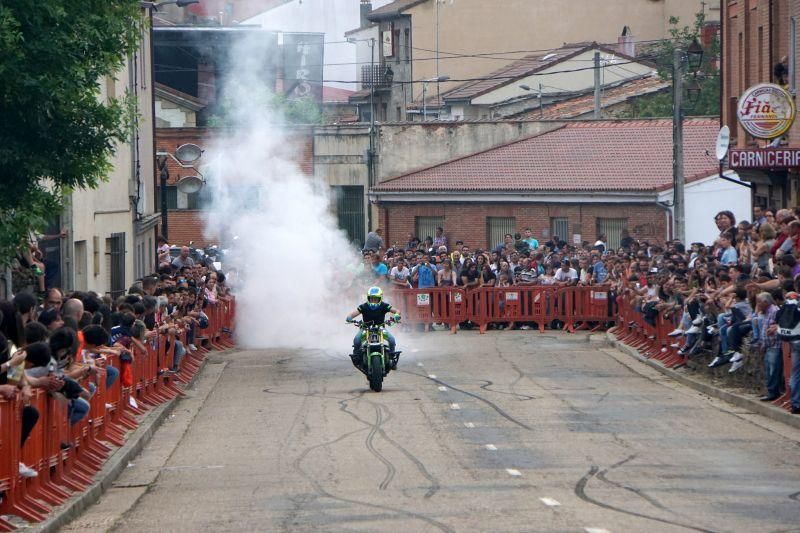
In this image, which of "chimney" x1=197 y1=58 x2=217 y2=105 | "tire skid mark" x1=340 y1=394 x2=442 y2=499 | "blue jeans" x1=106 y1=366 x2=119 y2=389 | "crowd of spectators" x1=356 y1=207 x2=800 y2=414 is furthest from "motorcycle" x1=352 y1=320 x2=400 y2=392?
"chimney" x1=197 y1=58 x2=217 y2=105

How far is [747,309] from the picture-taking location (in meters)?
20.3

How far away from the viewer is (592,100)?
207ft

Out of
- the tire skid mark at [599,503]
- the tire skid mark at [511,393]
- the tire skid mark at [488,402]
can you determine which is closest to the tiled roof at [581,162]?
the tire skid mark at [488,402]

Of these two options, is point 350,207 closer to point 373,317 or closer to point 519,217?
point 519,217

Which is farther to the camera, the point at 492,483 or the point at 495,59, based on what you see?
the point at 495,59

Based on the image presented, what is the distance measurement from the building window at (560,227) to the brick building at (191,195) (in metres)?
13.2

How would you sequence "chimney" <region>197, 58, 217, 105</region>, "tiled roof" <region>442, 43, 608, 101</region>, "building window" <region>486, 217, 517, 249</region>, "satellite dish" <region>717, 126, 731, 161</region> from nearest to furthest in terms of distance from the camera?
1. "satellite dish" <region>717, 126, 731, 161</region>
2. "building window" <region>486, 217, 517, 249</region>
3. "tiled roof" <region>442, 43, 608, 101</region>
4. "chimney" <region>197, 58, 217, 105</region>

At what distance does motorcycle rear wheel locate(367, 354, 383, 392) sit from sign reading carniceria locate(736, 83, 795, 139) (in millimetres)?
11615

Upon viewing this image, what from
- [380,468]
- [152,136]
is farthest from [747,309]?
[152,136]

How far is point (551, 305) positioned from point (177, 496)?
21.8m

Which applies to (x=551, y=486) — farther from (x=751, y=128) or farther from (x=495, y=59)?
(x=495, y=59)

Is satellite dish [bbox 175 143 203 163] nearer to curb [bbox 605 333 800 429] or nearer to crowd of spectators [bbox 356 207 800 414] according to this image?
crowd of spectators [bbox 356 207 800 414]

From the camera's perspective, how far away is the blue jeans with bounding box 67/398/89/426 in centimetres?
1339

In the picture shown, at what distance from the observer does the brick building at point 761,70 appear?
101 ft
